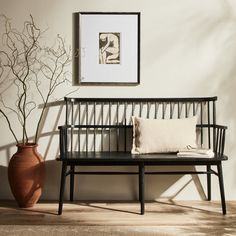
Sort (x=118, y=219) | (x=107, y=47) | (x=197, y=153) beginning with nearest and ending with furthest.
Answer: (x=118, y=219), (x=197, y=153), (x=107, y=47)

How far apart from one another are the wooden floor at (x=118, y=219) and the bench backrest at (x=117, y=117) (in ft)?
1.69

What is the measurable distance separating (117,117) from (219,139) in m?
0.88

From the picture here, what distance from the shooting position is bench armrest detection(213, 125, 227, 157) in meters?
3.15

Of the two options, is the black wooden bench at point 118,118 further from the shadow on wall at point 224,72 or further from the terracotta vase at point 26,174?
the terracotta vase at point 26,174

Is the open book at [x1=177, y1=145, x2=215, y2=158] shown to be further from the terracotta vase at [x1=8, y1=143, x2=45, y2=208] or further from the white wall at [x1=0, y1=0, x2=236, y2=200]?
the terracotta vase at [x1=8, y1=143, x2=45, y2=208]

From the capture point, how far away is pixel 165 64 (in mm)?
3559

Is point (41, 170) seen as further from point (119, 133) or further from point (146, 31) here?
point (146, 31)

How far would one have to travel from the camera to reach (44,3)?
352 centimetres

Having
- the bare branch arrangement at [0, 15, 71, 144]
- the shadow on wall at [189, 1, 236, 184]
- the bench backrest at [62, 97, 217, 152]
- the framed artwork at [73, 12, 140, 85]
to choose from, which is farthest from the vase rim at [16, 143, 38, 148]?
the shadow on wall at [189, 1, 236, 184]

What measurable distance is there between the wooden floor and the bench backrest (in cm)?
52

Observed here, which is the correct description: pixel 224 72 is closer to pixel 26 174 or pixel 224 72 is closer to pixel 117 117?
pixel 117 117

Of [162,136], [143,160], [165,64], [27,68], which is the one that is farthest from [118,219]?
[27,68]

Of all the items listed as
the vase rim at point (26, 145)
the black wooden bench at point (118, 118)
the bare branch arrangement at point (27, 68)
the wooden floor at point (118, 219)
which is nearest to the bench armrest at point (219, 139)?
the black wooden bench at point (118, 118)

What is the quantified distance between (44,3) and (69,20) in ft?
0.84
